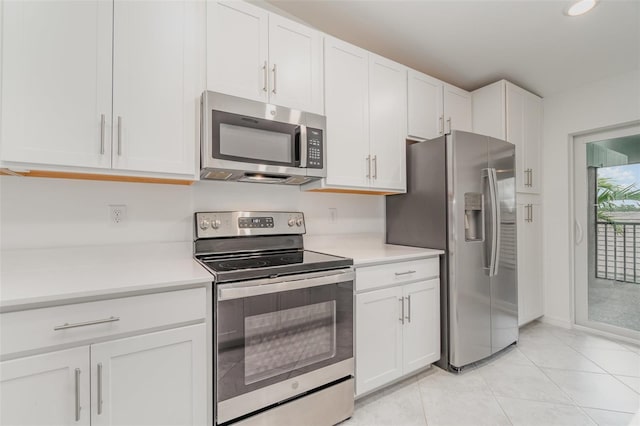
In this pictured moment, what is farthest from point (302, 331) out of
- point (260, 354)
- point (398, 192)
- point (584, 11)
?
point (584, 11)

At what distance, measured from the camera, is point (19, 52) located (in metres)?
1.19

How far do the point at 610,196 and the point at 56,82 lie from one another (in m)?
4.34

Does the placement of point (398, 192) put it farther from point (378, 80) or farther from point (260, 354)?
point (260, 354)

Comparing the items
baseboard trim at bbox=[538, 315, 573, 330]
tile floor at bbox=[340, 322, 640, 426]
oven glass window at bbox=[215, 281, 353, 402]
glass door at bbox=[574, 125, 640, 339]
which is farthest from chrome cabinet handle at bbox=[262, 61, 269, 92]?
baseboard trim at bbox=[538, 315, 573, 330]

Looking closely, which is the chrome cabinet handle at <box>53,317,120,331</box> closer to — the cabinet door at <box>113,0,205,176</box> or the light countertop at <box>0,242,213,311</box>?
the light countertop at <box>0,242,213,311</box>

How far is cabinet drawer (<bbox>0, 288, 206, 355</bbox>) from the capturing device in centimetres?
95

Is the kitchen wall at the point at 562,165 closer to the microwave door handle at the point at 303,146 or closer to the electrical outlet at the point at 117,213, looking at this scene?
the microwave door handle at the point at 303,146

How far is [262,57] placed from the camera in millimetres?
1758

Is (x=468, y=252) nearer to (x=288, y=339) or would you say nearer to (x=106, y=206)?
(x=288, y=339)

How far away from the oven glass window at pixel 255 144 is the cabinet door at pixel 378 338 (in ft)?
3.22

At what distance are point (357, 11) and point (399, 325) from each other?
2.18 metres

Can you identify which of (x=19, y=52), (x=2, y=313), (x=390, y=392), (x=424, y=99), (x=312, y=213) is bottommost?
(x=390, y=392)

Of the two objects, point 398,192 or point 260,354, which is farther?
point 398,192

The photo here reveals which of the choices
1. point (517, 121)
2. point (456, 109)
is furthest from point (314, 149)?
point (517, 121)
